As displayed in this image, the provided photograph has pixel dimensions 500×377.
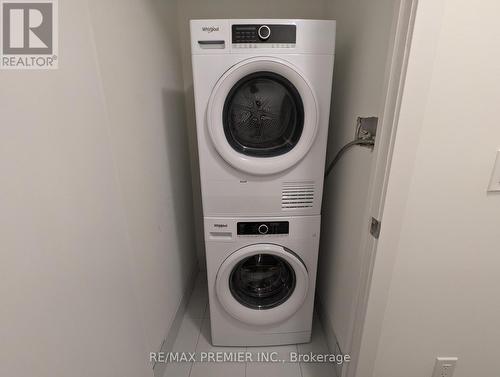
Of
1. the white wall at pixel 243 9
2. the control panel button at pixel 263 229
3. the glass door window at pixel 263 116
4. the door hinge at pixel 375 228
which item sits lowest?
the control panel button at pixel 263 229

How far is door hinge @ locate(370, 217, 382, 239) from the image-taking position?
2.67ft

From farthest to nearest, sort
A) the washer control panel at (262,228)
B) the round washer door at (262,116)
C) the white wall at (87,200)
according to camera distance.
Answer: the washer control panel at (262,228) → the round washer door at (262,116) → the white wall at (87,200)

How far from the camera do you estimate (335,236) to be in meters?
1.34

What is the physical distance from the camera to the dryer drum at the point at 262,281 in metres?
1.38

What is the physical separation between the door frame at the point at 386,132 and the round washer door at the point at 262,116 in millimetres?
356

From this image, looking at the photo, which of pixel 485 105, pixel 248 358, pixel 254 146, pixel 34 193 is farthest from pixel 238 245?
pixel 485 105

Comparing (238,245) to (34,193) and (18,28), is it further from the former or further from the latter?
(18,28)

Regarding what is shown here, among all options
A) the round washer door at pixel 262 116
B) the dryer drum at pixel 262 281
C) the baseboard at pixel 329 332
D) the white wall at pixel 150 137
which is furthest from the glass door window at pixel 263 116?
the baseboard at pixel 329 332

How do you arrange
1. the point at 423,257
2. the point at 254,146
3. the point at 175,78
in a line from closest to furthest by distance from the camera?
the point at 423,257 < the point at 254,146 < the point at 175,78

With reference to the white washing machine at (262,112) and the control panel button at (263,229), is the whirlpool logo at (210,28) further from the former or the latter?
the control panel button at (263,229)

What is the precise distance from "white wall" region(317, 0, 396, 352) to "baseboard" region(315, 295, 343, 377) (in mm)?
24

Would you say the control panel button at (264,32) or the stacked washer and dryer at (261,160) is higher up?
the control panel button at (264,32)

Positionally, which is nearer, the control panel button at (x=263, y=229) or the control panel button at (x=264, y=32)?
the control panel button at (x=264, y=32)

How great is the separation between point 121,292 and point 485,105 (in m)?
1.30
